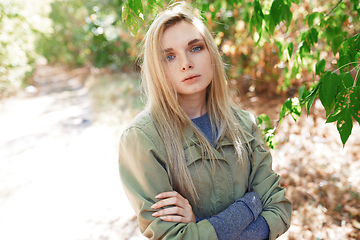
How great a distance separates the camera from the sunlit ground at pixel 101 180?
3.25 m

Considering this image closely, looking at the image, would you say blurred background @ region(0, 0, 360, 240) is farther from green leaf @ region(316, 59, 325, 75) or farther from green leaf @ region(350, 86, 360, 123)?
green leaf @ region(350, 86, 360, 123)

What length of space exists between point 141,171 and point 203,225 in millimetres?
439

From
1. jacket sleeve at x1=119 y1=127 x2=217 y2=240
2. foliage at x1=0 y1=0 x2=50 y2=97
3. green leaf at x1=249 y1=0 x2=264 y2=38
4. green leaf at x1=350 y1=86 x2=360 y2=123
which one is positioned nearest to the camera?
green leaf at x1=350 y1=86 x2=360 y2=123

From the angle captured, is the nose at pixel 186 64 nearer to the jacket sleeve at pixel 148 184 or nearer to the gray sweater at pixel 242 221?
the jacket sleeve at pixel 148 184

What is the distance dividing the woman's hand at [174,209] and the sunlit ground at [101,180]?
1891mm

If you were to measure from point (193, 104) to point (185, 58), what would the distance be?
34 cm

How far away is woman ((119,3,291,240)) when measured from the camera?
1499mm

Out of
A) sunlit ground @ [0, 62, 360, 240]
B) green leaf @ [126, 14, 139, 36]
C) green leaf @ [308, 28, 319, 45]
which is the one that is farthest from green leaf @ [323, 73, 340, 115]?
sunlit ground @ [0, 62, 360, 240]

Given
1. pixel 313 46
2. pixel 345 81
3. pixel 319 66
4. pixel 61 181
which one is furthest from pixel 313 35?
pixel 61 181

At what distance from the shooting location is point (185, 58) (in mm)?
1664

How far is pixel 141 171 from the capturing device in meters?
1.50

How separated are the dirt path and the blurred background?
Result: 0.02 m

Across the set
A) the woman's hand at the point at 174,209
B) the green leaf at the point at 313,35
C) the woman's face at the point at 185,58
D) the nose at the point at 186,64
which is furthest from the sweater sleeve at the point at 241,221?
the green leaf at the point at 313,35

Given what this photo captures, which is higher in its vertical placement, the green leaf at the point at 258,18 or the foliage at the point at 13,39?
the foliage at the point at 13,39
